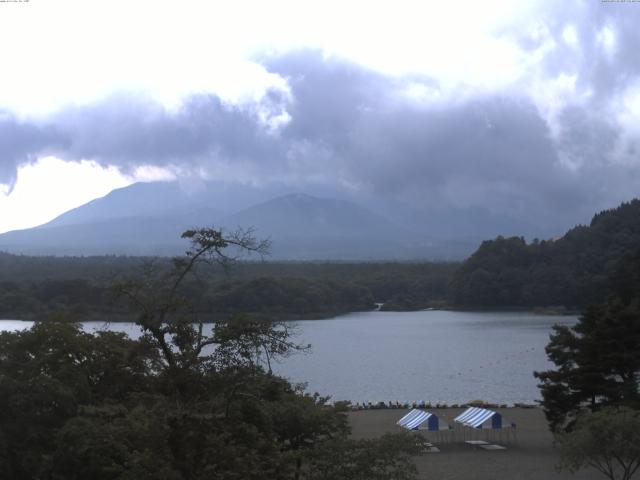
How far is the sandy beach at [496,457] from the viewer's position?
14.9m

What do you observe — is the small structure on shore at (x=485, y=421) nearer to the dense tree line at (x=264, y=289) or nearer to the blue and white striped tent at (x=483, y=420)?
the blue and white striped tent at (x=483, y=420)

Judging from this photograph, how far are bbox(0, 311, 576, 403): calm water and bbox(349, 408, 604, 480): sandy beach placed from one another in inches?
173

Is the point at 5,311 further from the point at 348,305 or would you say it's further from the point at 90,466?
the point at 90,466

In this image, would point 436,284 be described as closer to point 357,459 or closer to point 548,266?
point 548,266

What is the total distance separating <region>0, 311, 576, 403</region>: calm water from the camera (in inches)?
1129

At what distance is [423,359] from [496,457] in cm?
2209

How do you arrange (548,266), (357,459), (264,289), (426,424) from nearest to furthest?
(357,459) → (426,424) → (264,289) → (548,266)

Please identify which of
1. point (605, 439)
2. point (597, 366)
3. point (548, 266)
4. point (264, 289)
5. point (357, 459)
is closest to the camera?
point (357, 459)

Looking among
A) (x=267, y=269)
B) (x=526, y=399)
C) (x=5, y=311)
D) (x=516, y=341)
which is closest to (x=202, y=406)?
(x=526, y=399)

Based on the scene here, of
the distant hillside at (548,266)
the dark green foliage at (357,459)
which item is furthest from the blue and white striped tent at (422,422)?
the distant hillside at (548,266)

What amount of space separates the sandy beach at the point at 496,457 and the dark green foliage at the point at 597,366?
0.86 m

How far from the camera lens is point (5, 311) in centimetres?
5697

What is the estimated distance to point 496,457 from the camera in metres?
16.6

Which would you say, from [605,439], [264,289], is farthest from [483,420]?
[264,289]
